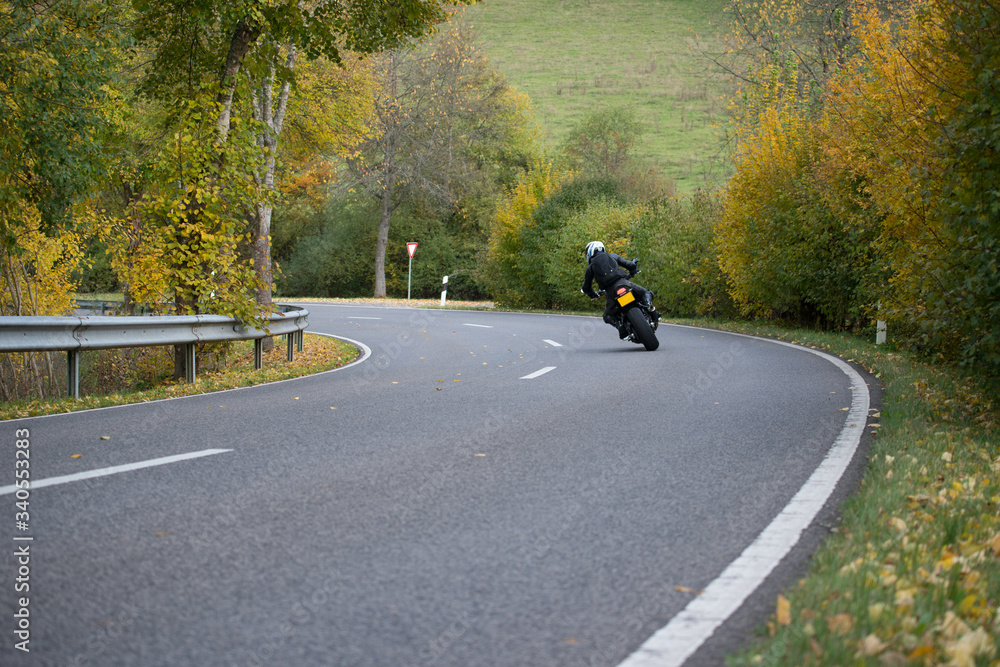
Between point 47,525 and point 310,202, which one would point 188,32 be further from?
point 310,202

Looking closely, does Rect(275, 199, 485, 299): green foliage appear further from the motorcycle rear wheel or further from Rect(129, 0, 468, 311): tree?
the motorcycle rear wheel

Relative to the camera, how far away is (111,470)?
18.7ft

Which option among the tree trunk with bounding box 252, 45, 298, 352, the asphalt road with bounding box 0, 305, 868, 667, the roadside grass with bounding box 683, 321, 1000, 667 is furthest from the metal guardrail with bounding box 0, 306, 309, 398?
the roadside grass with bounding box 683, 321, 1000, 667

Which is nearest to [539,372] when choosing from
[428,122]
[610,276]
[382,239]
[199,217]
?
[610,276]

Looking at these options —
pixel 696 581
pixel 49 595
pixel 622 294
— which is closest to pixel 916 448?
pixel 696 581

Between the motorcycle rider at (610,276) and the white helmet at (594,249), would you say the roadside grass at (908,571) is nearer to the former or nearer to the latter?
the motorcycle rider at (610,276)

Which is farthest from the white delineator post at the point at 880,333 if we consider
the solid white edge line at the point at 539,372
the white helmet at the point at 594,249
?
the solid white edge line at the point at 539,372

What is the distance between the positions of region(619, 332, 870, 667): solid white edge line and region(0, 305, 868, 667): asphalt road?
0.04 m

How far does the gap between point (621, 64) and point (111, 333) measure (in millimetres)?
100538

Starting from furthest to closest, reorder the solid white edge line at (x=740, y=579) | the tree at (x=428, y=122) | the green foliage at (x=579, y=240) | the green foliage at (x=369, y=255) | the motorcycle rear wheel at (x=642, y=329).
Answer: the green foliage at (x=369, y=255)
the tree at (x=428, y=122)
the green foliage at (x=579, y=240)
the motorcycle rear wheel at (x=642, y=329)
the solid white edge line at (x=740, y=579)

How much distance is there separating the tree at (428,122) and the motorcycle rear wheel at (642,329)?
34759 millimetres

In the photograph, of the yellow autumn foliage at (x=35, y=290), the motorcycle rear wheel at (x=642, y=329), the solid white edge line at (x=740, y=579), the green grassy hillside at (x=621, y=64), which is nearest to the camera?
the solid white edge line at (x=740, y=579)

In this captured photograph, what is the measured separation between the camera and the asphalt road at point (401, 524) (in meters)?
3.20

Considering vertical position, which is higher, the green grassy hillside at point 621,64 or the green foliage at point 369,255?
the green grassy hillside at point 621,64
